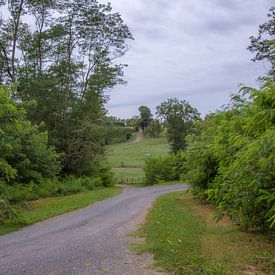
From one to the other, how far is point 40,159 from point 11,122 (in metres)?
10.1

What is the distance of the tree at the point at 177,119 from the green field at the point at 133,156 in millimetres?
4069

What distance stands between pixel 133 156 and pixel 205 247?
72.0 metres

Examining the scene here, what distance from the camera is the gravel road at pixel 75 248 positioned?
7188 mm

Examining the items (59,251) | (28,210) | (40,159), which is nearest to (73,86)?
(40,159)

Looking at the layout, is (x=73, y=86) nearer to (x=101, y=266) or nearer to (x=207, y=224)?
(x=207, y=224)

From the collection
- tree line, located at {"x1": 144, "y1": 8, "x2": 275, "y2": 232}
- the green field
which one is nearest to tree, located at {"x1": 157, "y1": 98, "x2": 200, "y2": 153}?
the green field

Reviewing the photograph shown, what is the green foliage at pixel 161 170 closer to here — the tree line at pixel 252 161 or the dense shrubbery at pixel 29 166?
the dense shrubbery at pixel 29 166

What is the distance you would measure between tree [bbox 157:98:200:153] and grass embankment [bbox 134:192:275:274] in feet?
173

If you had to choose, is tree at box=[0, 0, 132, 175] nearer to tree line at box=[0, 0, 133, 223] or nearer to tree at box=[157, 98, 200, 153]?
tree line at box=[0, 0, 133, 223]

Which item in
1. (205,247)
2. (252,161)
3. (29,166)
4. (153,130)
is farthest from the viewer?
(153,130)

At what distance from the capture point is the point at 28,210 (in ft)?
56.3

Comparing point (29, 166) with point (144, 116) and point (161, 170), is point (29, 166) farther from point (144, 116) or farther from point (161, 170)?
point (144, 116)

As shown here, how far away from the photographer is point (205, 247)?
27.9 feet

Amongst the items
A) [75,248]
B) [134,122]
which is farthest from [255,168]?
[134,122]
